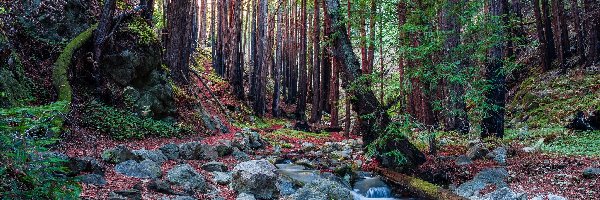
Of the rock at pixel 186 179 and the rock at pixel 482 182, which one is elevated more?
the rock at pixel 186 179

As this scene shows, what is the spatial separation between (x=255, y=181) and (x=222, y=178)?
1.02 metres

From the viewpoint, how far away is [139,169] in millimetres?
6891

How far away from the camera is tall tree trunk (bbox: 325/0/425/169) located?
8781 millimetres

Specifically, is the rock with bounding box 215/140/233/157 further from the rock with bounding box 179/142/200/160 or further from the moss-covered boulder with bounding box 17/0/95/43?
the moss-covered boulder with bounding box 17/0/95/43

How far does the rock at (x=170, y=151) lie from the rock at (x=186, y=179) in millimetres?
2172

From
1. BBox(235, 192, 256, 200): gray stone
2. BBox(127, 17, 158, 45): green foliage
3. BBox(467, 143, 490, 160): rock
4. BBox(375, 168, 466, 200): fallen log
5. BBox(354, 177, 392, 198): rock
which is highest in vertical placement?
BBox(127, 17, 158, 45): green foliage

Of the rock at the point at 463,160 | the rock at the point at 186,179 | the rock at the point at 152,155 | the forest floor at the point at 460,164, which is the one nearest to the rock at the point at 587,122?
the forest floor at the point at 460,164

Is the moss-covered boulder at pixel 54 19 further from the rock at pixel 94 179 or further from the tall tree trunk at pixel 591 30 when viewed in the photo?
the tall tree trunk at pixel 591 30

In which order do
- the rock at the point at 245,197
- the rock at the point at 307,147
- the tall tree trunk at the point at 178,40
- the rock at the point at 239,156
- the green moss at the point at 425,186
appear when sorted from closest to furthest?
the rock at the point at 245,197 < the green moss at the point at 425,186 < the rock at the point at 239,156 < the rock at the point at 307,147 < the tall tree trunk at the point at 178,40

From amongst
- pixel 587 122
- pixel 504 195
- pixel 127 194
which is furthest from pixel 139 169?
pixel 587 122

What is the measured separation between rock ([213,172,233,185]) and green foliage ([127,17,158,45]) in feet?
17.8

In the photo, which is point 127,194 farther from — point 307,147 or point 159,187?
point 307,147

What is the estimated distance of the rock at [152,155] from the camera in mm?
7738

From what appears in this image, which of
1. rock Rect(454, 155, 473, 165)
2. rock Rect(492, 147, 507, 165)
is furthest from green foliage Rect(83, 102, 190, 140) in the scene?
rock Rect(492, 147, 507, 165)
